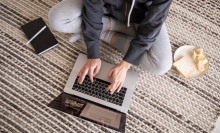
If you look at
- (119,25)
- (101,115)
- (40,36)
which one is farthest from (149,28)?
(40,36)

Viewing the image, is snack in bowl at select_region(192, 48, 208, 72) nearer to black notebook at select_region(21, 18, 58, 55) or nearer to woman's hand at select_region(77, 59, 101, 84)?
woman's hand at select_region(77, 59, 101, 84)

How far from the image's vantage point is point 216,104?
2.83 feet

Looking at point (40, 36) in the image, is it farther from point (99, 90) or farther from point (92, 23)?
point (99, 90)

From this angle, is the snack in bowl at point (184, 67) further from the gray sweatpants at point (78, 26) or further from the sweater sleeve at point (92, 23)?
the sweater sleeve at point (92, 23)

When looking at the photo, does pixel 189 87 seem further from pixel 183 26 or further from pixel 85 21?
pixel 85 21

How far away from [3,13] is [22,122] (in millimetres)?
677

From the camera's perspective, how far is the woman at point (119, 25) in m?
0.67

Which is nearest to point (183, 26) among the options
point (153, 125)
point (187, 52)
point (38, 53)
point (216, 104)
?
point (187, 52)

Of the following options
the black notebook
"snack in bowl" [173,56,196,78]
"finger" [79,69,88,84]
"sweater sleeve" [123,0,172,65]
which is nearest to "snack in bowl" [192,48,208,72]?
"snack in bowl" [173,56,196,78]

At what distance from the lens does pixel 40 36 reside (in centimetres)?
87

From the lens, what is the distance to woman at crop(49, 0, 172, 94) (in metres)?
0.67

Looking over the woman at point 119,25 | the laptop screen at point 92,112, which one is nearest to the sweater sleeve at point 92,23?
the woman at point 119,25

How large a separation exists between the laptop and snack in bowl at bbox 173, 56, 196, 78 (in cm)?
25

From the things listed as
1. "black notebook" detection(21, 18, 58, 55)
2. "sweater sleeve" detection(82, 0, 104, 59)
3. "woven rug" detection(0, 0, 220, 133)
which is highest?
"sweater sleeve" detection(82, 0, 104, 59)
